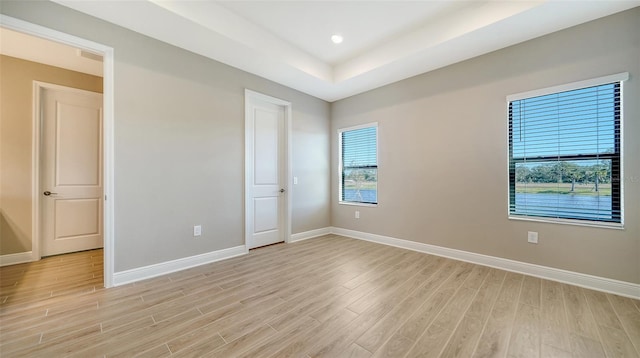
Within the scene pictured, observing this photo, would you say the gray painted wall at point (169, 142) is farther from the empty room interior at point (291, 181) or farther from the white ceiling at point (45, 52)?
the white ceiling at point (45, 52)

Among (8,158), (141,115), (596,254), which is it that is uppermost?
(141,115)

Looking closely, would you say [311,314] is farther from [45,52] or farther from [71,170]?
[45,52]

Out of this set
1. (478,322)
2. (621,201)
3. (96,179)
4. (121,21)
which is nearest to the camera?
(478,322)

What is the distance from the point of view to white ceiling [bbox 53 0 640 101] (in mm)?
2363

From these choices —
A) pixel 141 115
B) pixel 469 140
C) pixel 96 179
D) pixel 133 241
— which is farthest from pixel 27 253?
pixel 469 140

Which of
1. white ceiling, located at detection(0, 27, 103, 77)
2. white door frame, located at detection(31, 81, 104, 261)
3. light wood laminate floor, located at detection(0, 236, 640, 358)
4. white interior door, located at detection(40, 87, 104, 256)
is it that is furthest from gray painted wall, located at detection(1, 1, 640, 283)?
white interior door, located at detection(40, 87, 104, 256)

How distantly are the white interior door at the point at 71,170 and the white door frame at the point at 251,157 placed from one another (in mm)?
2400

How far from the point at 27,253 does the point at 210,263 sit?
2457 mm

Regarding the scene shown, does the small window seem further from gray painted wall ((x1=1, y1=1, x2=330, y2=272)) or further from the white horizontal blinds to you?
the white horizontal blinds

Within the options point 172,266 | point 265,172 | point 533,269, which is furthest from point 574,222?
point 172,266

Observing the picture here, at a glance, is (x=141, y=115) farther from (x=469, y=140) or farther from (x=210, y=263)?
(x=469, y=140)

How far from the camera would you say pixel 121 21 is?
2.49 metres

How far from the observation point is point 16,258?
3.12 metres

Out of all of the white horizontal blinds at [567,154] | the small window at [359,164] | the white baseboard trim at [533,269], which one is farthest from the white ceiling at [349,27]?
the white baseboard trim at [533,269]
